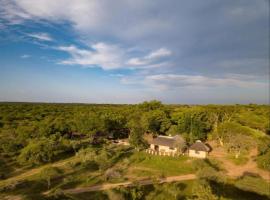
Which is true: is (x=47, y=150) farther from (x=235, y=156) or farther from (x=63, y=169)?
(x=235, y=156)

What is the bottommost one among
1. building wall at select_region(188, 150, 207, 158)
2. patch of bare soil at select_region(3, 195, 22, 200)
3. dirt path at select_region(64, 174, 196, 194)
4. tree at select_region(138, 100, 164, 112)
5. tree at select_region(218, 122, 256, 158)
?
patch of bare soil at select_region(3, 195, 22, 200)

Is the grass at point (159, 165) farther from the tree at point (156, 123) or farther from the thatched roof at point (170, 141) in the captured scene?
the tree at point (156, 123)

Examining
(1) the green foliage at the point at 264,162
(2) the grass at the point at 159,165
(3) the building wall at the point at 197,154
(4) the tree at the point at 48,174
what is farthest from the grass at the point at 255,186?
(4) the tree at the point at 48,174

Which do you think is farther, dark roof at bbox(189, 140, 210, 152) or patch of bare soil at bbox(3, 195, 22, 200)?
dark roof at bbox(189, 140, 210, 152)

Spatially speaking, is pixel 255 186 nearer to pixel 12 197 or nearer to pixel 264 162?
pixel 264 162

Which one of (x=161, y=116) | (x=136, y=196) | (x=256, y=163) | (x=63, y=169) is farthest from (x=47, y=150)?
(x=256, y=163)

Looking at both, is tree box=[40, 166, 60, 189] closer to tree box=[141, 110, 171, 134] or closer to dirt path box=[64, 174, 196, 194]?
dirt path box=[64, 174, 196, 194]

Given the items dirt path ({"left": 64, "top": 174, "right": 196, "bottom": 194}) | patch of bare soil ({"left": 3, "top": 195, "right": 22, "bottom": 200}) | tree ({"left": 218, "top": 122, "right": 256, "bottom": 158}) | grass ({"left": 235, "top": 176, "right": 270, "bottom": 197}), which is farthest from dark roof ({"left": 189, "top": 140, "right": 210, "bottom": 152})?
patch of bare soil ({"left": 3, "top": 195, "right": 22, "bottom": 200})
